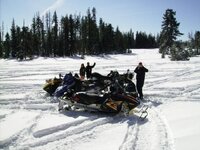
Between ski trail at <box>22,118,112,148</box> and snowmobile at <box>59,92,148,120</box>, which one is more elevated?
snowmobile at <box>59,92,148,120</box>

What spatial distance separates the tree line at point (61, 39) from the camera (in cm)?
6131

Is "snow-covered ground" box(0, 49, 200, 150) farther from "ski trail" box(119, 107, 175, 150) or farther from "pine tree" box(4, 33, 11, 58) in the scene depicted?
"pine tree" box(4, 33, 11, 58)

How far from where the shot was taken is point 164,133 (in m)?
7.87

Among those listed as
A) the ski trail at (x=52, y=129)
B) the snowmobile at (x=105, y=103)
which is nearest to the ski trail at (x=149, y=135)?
the snowmobile at (x=105, y=103)

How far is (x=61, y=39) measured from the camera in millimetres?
63656

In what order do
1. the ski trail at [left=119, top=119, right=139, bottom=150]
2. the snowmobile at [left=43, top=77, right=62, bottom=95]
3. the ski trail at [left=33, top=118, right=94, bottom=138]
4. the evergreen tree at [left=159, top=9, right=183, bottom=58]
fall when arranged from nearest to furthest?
1. the ski trail at [left=119, top=119, right=139, bottom=150]
2. the ski trail at [left=33, top=118, right=94, bottom=138]
3. the snowmobile at [left=43, top=77, right=62, bottom=95]
4. the evergreen tree at [left=159, top=9, right=183, bottom=58]

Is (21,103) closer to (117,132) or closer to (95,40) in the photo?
(117,132)

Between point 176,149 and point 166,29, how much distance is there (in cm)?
4840

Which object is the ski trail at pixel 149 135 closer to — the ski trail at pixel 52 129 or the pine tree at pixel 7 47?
the ski trail at pixel 52 129

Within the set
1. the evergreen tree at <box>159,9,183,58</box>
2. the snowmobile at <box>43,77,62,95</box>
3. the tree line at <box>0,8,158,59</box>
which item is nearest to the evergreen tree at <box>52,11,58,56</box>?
the tree line at <box>0,8,158,59</box>

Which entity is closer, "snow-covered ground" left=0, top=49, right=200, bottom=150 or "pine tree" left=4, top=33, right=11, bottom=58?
"snow-covered ground" left=0, top=49, right=200, bottom=150

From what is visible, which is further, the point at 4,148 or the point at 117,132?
the point at 117,132

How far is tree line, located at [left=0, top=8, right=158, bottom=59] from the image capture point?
6131cm

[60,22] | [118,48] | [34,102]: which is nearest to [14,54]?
[60,22]
